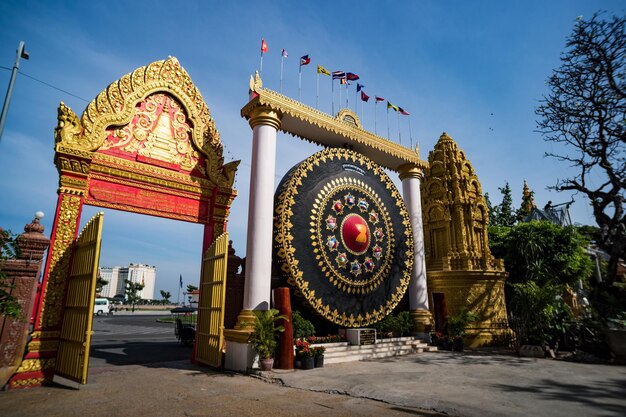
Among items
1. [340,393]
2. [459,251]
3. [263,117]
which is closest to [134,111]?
[263,117]

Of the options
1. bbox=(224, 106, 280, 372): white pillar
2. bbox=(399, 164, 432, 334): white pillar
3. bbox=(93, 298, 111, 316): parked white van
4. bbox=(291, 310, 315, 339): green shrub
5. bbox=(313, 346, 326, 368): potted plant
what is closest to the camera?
bbox=(224, 106, 280, 372): white pillar

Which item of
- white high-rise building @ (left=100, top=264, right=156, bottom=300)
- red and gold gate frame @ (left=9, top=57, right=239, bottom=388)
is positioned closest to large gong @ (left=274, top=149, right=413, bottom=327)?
red and gold gate frame @ (left=9, top=57, right=239, bottom=388)

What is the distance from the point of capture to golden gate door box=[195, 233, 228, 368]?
8383 mm

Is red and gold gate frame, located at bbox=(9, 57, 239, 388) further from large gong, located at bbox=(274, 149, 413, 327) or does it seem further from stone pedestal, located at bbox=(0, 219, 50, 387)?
large gong, located at bbox=(274, 149, 413, 327)

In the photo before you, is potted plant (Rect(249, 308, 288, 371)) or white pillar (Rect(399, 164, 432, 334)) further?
white pillar (Rect(399, 164, 432, 334))

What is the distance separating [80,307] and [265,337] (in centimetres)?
387

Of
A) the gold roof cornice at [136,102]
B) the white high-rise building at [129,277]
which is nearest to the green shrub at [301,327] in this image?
the gold roof cornice at [136,102]

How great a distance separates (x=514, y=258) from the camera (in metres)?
20.7

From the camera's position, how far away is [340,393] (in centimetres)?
600

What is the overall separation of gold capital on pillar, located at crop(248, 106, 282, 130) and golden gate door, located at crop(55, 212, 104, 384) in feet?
15.7

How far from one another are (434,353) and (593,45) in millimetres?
12431

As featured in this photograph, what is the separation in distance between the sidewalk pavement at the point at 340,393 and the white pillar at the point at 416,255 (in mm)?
4189

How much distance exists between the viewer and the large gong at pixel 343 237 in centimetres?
992

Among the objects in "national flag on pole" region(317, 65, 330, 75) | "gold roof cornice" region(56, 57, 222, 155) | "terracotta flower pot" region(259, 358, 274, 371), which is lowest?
"terracotta flower pot" region(259, 358, 274, 371)
